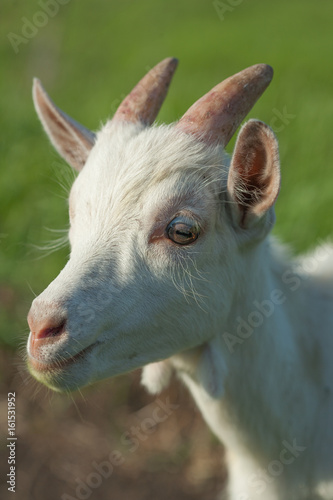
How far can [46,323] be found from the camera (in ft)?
7.08

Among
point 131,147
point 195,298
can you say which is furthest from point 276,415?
point 131,147

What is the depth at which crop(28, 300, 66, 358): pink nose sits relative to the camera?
216cm

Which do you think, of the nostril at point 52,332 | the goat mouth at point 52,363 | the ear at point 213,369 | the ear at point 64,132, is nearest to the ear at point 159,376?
the ear at point 213,369

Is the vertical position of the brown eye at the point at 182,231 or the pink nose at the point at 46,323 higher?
the pink nose at the point at 46,323

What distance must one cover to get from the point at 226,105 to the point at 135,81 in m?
7.60

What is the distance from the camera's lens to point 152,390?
2.94 metres

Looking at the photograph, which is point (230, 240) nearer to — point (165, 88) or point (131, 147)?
point (131, 147)

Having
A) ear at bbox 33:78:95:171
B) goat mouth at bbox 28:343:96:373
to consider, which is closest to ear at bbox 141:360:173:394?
goat mouth at bbox 28:343:96:373

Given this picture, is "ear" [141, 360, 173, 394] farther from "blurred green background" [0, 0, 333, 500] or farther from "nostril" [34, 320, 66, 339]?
"nostril" [34, 320, 66, 339]

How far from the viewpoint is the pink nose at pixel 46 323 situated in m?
2.16

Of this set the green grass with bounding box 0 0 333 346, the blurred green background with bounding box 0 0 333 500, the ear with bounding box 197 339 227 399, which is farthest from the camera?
the green grass with bounding box 0 0 333 346

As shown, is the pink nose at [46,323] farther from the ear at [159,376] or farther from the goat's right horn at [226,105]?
the goat's right horn at [226,105]

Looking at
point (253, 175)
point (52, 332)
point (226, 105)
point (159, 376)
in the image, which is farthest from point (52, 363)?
point (226, 105)

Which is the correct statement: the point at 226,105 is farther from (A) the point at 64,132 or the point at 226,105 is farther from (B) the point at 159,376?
(B) the point at 159,376
